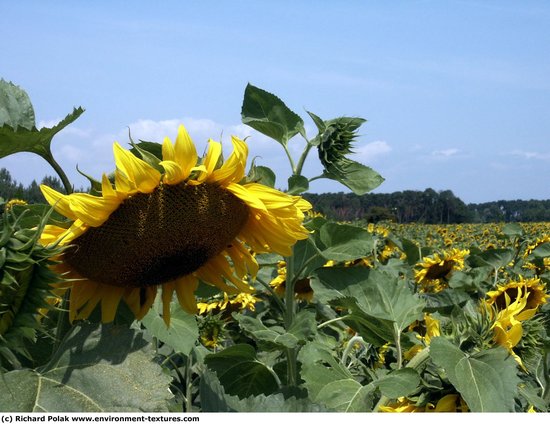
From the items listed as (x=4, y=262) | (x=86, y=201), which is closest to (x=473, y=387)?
(x=86, y=201)

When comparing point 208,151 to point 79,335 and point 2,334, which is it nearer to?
point 79,335

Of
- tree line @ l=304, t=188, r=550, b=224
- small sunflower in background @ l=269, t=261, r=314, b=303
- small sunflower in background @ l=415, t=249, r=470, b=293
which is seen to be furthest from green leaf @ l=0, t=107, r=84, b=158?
tree line @ l=304, t=188, r=550, b=224

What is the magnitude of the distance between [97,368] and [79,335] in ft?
0.23

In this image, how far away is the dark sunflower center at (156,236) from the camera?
1.25 metres

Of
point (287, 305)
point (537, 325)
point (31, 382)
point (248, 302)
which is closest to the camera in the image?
point (31, 382)

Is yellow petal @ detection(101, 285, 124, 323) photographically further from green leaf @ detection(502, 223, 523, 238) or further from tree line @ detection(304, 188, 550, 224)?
tree line @ detection(304, 188, 550, 224)

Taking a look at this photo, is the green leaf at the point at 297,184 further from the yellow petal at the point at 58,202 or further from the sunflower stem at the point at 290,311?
the yellow petal at the point at 58,202

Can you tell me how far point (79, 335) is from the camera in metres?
1.14

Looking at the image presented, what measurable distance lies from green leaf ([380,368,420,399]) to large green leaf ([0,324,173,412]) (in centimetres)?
49

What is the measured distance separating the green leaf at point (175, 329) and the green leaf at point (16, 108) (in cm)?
49

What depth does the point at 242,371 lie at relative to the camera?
208 centimetres

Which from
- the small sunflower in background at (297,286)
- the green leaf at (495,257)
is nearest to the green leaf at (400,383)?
the small sunflower in background at (297,286)

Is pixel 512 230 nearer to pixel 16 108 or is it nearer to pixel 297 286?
pixel 297 286

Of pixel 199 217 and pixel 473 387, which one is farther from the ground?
pixel 199 217
